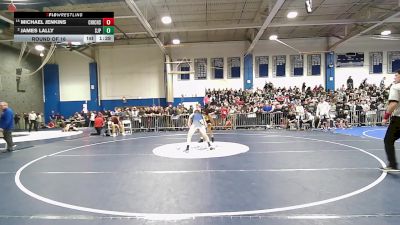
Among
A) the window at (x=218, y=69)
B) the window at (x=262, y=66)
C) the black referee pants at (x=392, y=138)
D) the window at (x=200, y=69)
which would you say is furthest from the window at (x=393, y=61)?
the black referee pants at (x=392, y=138)

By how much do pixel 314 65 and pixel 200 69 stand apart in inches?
417

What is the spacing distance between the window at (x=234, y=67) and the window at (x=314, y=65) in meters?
6.54

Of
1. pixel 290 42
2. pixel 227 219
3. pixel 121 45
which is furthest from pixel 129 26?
pixel 227 219

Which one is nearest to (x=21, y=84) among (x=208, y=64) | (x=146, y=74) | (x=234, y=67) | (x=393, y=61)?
(x=146, y=74)

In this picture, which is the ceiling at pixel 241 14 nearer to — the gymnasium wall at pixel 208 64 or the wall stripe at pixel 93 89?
the gymnasium wall at pixel 208 64

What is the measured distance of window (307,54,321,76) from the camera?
25.2 meters

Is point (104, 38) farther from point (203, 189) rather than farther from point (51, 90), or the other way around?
point (51, 90)

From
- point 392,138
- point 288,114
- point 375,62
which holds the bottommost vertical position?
point 392,138

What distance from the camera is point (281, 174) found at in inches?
229

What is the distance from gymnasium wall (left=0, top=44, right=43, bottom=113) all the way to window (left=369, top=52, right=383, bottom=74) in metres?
30.9

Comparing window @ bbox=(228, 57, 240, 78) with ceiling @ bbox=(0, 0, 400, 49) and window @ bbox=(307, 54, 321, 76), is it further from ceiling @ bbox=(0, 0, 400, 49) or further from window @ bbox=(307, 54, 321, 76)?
window @ bbox=(307, 54, 321, 76)

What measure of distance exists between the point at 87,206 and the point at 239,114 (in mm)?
14282
